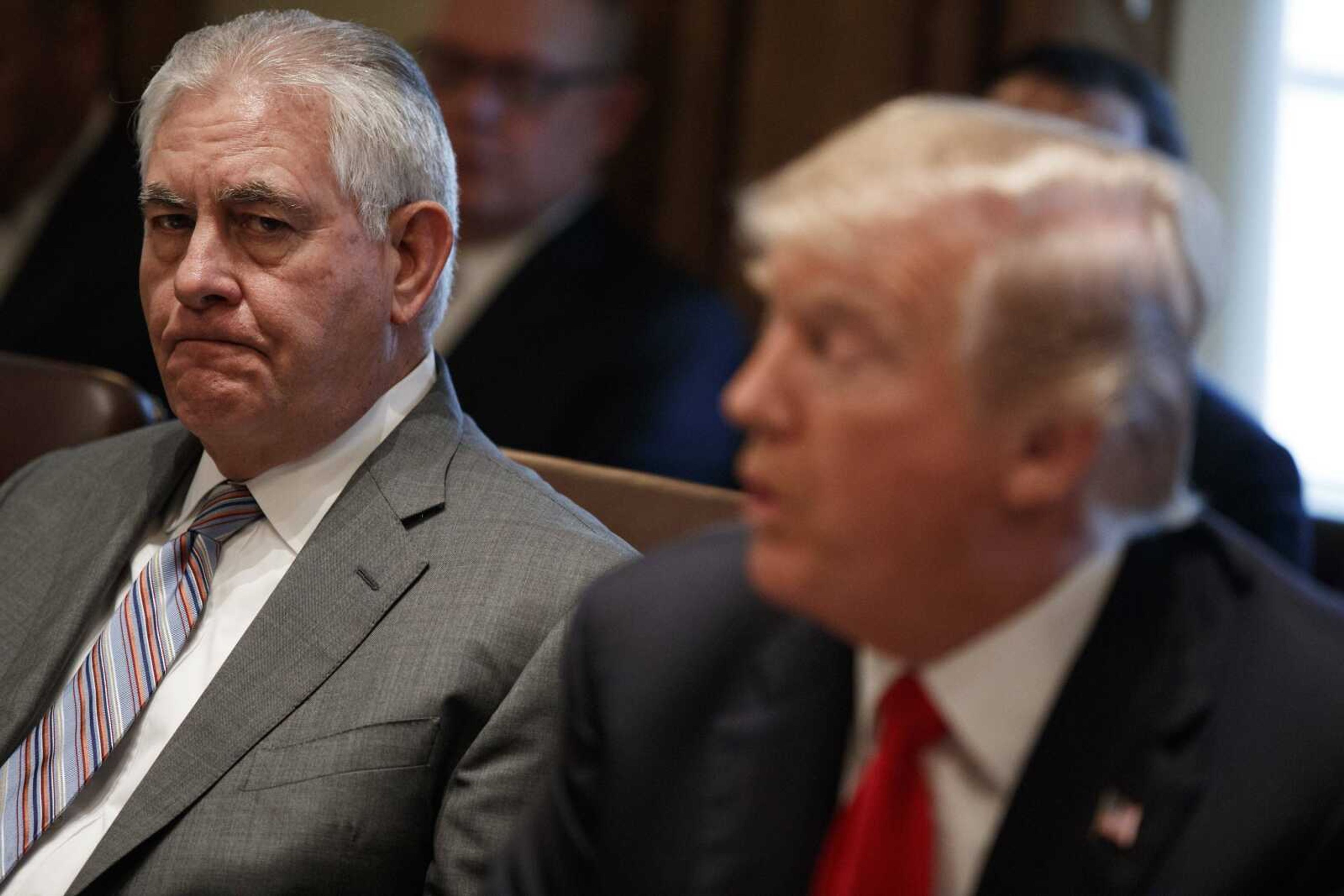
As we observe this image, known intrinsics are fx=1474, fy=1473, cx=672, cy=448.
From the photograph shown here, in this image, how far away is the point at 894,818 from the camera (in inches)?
37.4

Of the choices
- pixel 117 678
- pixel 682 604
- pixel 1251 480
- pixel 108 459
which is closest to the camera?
pixel 682 604

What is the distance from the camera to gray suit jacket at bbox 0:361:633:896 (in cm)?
138

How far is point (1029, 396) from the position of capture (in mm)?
875

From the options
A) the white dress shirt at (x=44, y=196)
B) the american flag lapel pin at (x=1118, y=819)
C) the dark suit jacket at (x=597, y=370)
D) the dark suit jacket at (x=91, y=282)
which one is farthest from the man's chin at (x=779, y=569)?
the white dress shirt at (x=44, y=196)

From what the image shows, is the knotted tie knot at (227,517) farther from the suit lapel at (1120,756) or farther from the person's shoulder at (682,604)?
the suit lapel at (1120,756)

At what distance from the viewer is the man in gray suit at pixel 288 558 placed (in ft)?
4.59

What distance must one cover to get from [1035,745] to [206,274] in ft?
3.46

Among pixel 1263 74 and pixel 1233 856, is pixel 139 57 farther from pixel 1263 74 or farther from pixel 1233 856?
pixel 1233 856

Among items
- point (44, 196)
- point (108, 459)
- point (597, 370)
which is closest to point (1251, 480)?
point (597, 370)

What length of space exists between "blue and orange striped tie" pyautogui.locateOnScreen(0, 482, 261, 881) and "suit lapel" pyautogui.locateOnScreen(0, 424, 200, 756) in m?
0.02

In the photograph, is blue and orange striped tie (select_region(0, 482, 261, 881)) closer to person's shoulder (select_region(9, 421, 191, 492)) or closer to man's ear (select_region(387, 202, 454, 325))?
person's shoulder (select_region(9, 421, 191, 492))

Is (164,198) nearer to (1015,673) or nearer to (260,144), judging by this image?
(260,144)

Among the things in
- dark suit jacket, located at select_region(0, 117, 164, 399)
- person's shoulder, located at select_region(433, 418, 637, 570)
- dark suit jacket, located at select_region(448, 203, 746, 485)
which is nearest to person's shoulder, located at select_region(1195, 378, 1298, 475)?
dark suit jacket, located at select_region(448, 203, 746, 485)

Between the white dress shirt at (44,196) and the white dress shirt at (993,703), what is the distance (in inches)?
115
